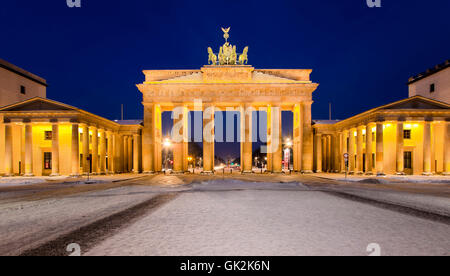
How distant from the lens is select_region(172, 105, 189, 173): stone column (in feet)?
150

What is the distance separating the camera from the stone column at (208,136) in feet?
142

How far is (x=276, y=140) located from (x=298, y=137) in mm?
4241

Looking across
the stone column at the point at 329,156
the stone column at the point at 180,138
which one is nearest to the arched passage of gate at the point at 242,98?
the stone column at the point at 180,138

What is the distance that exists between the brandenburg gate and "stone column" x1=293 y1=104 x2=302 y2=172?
0.02 m

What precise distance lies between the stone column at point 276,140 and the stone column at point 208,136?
10987 mm

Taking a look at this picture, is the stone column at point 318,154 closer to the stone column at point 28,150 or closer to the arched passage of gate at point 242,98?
the arched passage of gate at point 242,98

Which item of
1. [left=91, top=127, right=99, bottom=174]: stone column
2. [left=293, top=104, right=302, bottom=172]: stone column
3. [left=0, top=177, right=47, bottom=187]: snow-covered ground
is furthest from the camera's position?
[left=293, top=104, right=302, bottom=172]: stone column

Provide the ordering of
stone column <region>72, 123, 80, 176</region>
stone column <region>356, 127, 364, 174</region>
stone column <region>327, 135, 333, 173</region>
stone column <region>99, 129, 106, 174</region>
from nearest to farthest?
stone column <region>72, 123, 80, 176</region>, stone column <region>356, 127, 364, 174</region>, stone column <region>99, 129, 106, 174</region>, stone column <region>327, 135, 333, 173</region>

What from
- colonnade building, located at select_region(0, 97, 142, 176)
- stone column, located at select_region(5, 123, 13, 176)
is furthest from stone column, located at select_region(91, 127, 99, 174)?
stone column, located at select_region(5, 123, 13, 176)

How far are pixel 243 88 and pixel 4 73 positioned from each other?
3908cm

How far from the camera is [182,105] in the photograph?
4488 centimetres

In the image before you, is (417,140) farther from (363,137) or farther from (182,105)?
(182,105)

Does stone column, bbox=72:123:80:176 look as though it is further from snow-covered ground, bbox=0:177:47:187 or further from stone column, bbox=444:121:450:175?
stone column, bbox=444:121:450:175
